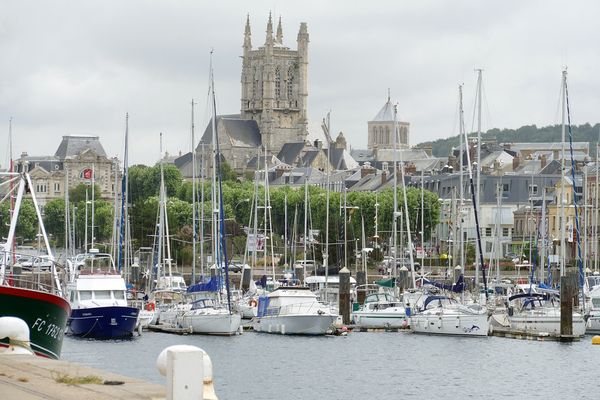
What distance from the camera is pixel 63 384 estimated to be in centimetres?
1944

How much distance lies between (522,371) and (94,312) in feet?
66.3

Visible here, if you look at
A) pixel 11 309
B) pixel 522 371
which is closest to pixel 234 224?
pixel 522 371

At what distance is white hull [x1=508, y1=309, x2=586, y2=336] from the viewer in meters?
71.3

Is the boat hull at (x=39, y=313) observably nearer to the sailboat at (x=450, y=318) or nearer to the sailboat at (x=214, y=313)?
the sailboat at (x=214, y=313)

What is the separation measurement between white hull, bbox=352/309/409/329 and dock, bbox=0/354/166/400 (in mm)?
57699

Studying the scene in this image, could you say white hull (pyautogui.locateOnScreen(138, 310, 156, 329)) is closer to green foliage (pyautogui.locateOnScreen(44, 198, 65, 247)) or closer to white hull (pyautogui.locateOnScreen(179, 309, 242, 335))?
white hull (pyautogui.locateOnScreen(179, 309, 242, 335))

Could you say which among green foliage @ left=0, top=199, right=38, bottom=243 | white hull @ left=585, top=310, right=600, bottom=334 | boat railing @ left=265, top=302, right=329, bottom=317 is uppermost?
green foliage @ left=0, top=199, right=38, bottom=243

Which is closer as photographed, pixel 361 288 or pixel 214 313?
pixel 214 313

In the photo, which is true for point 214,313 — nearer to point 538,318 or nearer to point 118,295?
point 118,295

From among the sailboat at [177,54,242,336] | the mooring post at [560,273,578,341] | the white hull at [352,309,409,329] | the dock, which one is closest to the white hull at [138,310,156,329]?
the sailboat at [177,54,242,336]

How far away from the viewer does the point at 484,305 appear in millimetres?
76250

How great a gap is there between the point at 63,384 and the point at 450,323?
54.7 metres

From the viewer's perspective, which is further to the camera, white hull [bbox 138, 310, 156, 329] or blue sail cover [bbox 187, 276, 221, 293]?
blue sail cover [bbox 187, 276, 221, 293]

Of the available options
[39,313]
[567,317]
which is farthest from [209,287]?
[39,313]
